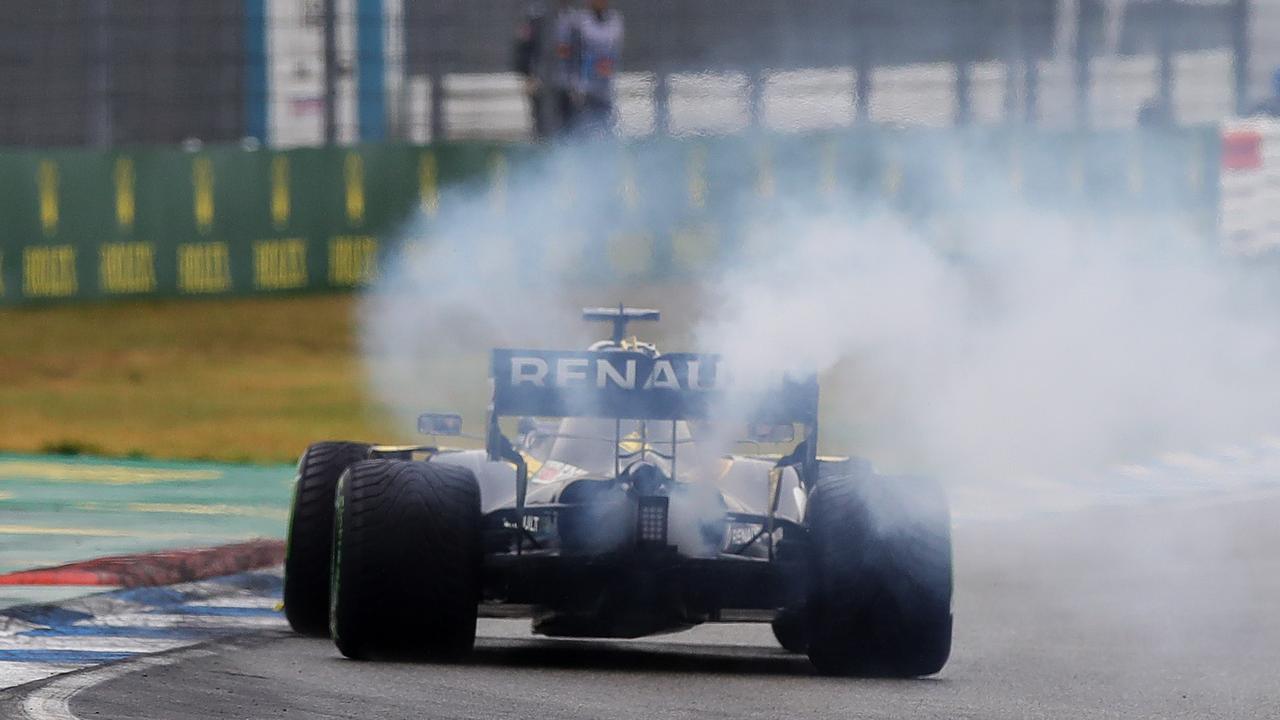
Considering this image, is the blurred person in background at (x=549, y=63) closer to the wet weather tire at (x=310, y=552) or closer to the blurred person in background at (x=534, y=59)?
the blurred person in background at (x=534, y=59)

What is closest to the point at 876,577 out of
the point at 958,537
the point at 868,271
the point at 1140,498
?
the point at 868,271

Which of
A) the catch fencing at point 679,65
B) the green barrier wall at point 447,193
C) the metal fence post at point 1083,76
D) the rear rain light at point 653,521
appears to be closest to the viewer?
the rear rain light at point 653,521

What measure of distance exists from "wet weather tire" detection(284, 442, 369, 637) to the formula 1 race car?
75 cm

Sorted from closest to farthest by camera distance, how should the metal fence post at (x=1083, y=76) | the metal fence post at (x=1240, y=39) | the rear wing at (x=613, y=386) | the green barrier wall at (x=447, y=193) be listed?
1. the rear wing at (x=613, y=386)
2. the green barrier wall at (x=447, y=193)
3. the metal fence post at (x=1083, y=76)
4. the metal fence post at (x=1240, y=39)

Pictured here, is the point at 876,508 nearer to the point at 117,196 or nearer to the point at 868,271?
the point at 868,271

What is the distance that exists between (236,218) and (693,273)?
13.1 ft

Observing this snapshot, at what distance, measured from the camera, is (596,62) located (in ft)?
79.2

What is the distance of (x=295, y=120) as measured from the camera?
78.1 feet

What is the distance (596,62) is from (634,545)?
1474cm

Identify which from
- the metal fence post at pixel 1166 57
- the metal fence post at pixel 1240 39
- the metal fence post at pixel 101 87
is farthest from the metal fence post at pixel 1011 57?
the metal fence post at pixel 101 87

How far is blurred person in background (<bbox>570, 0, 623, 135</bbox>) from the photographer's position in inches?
949

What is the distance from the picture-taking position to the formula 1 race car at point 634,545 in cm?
952

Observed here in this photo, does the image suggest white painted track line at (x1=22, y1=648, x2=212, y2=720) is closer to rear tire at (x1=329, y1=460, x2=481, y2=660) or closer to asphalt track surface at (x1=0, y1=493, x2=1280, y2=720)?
asphalt track surface at (x1=0, y1=493, x2=1280, y2=720)

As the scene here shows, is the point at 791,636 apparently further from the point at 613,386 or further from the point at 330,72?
the point at 330,72
